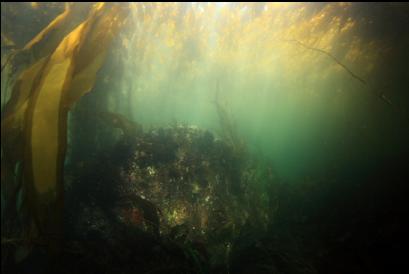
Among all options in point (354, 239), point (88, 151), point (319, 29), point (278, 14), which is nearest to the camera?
point (354, 239)

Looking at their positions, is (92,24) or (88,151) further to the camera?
(88,151)

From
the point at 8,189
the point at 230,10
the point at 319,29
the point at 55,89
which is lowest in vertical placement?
the point at 8,189

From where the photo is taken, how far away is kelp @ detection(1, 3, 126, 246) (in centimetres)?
279

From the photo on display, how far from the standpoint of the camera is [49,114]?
9.73 ft

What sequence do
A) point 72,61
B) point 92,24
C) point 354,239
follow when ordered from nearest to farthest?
point 72,61, point 92,24, point 354,239

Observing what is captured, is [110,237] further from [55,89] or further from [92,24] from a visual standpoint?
[92,24]

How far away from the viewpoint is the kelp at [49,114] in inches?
110

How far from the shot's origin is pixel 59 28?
4184 mm

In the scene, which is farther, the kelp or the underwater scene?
the underwater scene

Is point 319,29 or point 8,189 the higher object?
point 319,29

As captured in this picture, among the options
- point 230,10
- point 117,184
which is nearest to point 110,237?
point 117,184

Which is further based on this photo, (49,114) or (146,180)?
(146,180)

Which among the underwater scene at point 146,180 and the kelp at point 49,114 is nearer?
the kelp at point 49,114

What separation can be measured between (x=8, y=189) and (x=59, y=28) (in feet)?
8.39
